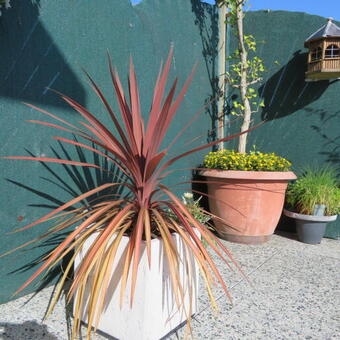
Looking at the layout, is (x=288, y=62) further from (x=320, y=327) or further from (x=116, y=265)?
(x=116, y=265)

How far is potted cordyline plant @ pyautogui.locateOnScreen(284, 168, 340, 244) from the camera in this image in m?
2.97

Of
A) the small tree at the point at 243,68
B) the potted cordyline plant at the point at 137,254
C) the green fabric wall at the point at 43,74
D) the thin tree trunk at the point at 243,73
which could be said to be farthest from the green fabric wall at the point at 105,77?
the potted cordyline plant at the point at 137,254

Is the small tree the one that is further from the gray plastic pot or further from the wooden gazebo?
the gray plastic pot

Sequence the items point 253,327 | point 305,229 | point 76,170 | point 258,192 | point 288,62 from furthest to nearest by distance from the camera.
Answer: point 288,62
point 305,229
point 258,192
point 76,170
point 253,327

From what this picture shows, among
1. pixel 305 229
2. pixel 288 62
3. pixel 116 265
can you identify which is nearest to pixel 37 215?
pixel 116 265

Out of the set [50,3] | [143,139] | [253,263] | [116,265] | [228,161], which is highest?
[50,3]

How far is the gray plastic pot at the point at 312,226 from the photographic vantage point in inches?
116

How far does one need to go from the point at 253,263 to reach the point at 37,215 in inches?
61.9

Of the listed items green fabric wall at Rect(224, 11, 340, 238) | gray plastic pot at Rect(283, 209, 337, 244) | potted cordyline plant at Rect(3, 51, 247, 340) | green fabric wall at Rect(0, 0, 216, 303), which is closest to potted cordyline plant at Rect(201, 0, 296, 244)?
gray plastic pot at Rect(283, 209, 337, 244)

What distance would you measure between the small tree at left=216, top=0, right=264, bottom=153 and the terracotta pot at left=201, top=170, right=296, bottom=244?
Answer: 58 cm

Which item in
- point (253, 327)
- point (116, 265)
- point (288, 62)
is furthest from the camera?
point (288, 62)

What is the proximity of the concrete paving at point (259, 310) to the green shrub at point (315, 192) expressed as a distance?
2.08 feet

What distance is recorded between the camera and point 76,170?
2025mm

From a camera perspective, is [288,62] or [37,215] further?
[288,62]
